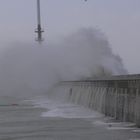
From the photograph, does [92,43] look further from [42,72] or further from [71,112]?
[71,112]

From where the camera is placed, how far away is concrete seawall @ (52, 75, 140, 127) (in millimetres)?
30406

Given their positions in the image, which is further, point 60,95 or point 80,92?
point 60,95

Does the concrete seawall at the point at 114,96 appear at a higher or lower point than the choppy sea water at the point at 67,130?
higher

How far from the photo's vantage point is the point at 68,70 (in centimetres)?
7256

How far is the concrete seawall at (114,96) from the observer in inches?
1197

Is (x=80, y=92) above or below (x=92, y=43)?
below

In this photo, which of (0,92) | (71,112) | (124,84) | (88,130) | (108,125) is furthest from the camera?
(0,92)

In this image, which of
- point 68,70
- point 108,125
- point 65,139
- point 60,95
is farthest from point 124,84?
point 68,70

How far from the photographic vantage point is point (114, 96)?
3578 centimetres

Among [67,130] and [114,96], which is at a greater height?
[114,96]

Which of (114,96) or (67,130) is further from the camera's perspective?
(114,96)

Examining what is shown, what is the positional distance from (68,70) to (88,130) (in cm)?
4518

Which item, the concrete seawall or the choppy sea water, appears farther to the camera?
the concrete seawall

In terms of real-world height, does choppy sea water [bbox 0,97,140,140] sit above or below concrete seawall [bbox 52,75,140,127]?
below
